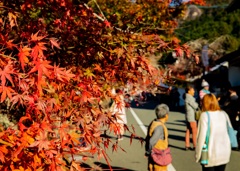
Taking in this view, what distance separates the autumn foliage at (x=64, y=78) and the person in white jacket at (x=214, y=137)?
3.26 ft

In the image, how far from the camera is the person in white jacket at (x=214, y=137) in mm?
4770

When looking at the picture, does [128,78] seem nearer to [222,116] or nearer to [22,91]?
[222,116]

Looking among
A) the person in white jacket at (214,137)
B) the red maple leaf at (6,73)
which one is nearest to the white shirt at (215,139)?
the person in white jacket at (214,137)

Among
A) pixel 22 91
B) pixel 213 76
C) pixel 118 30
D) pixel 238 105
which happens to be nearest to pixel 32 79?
pixel 22 91

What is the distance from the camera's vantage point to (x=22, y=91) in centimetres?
298

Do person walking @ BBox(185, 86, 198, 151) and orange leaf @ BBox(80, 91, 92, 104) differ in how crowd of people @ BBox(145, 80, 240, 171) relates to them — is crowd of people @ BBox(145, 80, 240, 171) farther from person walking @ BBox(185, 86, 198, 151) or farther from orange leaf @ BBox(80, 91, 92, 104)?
person walking @ BBox(185, 86, 198, 151)

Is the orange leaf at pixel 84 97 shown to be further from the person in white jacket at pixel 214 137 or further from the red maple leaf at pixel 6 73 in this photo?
Answer: the person in white jacket at pixel 214 137

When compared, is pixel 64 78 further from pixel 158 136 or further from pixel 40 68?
pixel 158 136

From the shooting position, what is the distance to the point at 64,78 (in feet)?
9.93

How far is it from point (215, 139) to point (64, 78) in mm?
2539

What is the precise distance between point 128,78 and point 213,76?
2541cm

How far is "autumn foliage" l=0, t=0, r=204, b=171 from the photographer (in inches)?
114

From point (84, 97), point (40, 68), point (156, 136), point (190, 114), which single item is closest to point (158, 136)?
point (156, 136)

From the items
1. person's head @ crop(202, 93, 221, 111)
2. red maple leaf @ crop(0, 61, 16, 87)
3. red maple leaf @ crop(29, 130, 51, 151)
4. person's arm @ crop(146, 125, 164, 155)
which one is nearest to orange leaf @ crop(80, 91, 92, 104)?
red maple leaf @ crop(29, 130, 51, 151)
